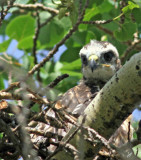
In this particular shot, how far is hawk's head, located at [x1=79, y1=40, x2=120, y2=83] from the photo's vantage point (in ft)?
18.9

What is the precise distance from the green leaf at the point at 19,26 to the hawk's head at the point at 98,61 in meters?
1.05

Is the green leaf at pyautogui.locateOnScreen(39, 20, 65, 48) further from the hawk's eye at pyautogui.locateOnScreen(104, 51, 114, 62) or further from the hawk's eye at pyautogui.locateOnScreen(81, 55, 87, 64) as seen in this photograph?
the hawk's eye at pyautogui.locateOnScreen(104, 51, 114, 62)

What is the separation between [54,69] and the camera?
6.93m

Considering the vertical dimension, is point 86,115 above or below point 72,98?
above

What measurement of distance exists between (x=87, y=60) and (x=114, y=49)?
0.50 m

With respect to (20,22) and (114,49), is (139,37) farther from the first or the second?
(20,22)

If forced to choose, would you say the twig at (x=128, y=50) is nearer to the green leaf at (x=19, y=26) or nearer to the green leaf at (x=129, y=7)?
the green leaf at (x=129, y=7)

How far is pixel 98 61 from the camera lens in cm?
582

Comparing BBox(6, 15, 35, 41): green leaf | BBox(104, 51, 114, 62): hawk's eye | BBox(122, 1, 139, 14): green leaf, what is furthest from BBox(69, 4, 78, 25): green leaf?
BBox(6, 15, 35, 41): green leaf

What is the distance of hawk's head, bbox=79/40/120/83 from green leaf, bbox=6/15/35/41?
3.45ft

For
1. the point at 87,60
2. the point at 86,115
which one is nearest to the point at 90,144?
the point at 86,115

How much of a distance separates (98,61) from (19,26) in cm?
145

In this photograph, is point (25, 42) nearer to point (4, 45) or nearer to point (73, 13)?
point (4, 45)

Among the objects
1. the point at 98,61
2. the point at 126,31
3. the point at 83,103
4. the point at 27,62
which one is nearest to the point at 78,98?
the point at 83,103
